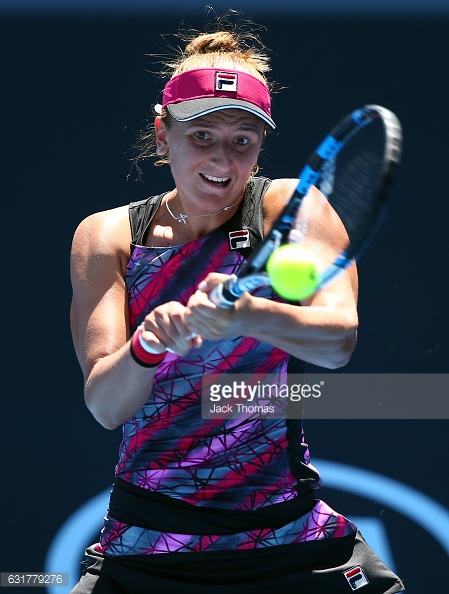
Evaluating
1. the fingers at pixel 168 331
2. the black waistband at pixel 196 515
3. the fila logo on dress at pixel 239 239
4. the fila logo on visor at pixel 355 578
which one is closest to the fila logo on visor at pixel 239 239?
the fila logo on dress at pixel 239 239

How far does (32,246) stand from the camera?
3896mm

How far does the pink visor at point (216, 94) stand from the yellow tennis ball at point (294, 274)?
0.54 metres

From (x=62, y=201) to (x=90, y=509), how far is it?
114cm

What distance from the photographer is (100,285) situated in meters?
2.45

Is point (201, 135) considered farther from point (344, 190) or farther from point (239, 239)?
point (344, 190)

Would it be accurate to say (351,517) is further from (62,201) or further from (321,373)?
(62,201)

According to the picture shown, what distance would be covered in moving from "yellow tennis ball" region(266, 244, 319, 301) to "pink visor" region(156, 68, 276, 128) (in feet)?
1.76

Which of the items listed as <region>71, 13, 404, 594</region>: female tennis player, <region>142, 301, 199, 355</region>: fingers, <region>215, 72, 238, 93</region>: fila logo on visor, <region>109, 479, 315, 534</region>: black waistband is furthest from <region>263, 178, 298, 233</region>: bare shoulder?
<region>109, 479, 315, 534</region>: black waistband

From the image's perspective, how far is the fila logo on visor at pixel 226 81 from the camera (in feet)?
7.75

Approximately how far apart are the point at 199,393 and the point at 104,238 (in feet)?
1.44

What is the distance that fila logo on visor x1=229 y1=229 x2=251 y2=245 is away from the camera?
7.84ft

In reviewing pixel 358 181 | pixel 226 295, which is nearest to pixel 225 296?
pixel 226 295

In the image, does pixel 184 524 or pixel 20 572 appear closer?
pixel 184 524

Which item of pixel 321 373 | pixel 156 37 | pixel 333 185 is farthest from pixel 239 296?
pixel 156 37
